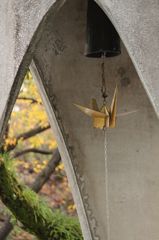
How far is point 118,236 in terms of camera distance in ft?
9.93

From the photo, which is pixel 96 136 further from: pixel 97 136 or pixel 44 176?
pixel 44 176

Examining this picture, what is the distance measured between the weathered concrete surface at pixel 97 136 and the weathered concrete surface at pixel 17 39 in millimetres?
927

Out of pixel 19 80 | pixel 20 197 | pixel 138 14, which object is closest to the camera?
pixel 138 14

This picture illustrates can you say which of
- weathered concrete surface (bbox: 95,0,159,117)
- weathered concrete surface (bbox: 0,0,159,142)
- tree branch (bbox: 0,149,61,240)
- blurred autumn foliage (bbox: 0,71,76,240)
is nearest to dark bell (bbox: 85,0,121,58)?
weathered concrete surface (bbox: 0,0,159,142)

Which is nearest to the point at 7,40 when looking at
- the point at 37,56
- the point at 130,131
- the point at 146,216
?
the point at 37,56

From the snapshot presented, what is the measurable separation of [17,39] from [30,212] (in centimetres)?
247

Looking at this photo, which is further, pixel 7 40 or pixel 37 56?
pixel 37 56

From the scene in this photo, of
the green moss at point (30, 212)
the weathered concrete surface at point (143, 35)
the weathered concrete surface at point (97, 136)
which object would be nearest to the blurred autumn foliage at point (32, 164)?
the green moss at point (30, 212)

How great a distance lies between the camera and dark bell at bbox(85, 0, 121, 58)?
2418 millimetres

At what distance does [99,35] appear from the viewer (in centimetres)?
244

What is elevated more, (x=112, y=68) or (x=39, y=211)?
Result: (x=112, y=68)

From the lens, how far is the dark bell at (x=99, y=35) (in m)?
2.42

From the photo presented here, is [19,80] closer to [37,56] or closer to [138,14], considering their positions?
[138,14]

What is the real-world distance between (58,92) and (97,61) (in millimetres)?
324
